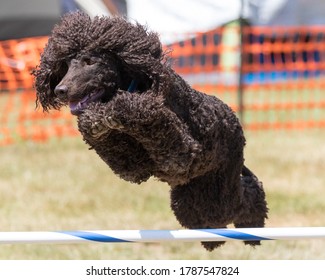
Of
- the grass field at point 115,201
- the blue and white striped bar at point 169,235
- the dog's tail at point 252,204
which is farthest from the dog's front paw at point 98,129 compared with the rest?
the grass field at point 115,201

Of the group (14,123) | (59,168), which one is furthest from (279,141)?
(14,123)

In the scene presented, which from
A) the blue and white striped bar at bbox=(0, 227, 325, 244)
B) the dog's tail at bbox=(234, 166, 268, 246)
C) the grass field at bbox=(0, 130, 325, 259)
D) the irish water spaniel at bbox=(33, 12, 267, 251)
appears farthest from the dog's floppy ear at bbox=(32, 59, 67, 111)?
the grass field at bbox=(0, 130, 325, 259)

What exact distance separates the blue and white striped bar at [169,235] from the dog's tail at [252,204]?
0.66 m

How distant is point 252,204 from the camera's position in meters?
4.15

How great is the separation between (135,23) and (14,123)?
7.82 m

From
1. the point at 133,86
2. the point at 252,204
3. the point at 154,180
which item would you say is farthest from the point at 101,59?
the point at 154,180

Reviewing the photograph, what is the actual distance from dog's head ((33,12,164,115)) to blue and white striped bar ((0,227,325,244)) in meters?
0.57

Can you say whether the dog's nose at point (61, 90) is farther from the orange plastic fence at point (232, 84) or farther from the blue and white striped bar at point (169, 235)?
the orange plastic fence at point (232, 84)

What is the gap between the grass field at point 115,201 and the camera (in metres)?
5.37

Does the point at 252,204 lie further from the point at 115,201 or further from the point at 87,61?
the point at 115,201

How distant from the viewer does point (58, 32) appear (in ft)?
11.4

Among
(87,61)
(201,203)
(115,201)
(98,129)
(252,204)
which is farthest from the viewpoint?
(115,201)

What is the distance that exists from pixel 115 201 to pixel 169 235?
3.45 metres

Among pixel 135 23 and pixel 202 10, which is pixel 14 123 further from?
pixel 135 23
